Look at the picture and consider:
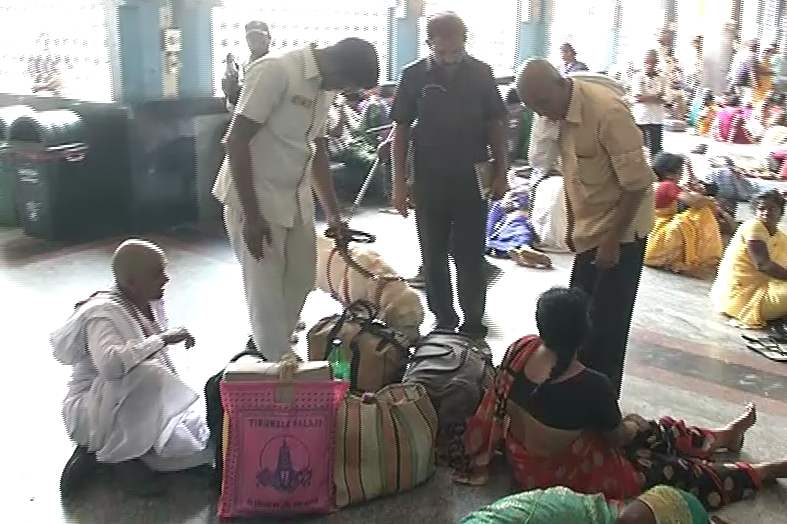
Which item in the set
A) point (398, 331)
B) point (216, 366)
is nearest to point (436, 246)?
point (398, 331)

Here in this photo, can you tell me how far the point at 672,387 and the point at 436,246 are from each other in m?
1.26

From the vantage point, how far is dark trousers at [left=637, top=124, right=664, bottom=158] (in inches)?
356

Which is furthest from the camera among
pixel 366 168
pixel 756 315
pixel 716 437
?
pixel 366 168

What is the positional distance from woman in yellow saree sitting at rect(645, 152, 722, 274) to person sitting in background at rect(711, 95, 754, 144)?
22.6 ft

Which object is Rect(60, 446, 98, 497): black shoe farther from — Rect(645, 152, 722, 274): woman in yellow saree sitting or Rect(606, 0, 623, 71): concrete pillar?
Rect(606, 0, 623, 71): concrete pillar

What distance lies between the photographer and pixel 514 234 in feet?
20.2

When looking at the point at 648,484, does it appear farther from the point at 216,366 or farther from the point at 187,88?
the point at 187,88

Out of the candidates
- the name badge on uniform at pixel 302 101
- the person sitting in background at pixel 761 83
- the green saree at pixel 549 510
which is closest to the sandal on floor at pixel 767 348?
the green saree at pixel 549 510

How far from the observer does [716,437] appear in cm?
317

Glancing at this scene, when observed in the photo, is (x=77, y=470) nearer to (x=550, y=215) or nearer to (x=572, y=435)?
(x=572, y=435)

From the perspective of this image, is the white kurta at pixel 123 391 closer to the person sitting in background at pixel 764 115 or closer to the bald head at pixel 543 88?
the bald head at pixel 543 88

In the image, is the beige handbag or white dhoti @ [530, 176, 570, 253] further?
white dhoti @ [530, 176, 570, 253]

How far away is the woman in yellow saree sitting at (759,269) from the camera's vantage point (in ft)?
15.0

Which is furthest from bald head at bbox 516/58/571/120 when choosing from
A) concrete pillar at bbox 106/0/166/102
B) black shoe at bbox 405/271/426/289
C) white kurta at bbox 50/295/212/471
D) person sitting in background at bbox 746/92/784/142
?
person sitting in background at bbox 746/92/784/142
